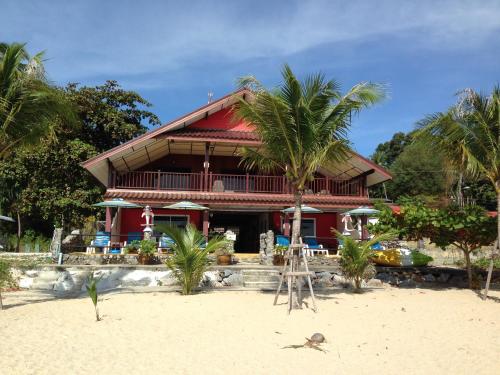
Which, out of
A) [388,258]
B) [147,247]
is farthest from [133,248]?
[388,258]

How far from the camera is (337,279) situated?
1367cm

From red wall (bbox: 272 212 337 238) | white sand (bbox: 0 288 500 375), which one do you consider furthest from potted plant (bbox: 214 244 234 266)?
red wall (bbox: 272 212 337 238)

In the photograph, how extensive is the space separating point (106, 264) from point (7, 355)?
8438mm

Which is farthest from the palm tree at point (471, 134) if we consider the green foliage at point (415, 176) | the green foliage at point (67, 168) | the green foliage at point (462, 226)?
the green foliage at point (415, 176)

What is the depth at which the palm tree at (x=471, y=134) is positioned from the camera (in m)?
10.6

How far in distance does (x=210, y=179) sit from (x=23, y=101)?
9.25 metres

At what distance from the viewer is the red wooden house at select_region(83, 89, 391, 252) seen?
17.5 m

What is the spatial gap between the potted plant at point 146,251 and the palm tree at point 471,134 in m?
8.42

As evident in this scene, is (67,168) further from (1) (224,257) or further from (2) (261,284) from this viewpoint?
(2) (261,284)

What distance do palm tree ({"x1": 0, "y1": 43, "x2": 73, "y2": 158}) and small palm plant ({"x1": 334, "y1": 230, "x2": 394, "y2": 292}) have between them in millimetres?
7848

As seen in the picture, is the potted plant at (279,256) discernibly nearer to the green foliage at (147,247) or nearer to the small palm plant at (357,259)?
the small palm plant at (357,259)

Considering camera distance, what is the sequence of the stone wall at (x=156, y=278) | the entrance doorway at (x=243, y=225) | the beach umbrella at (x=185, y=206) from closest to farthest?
1. the stone wall at (x=156, y=278)
2. the beach umbrella at (x=185, y=206)
3. the entrance doorway at (x=243, y=225)

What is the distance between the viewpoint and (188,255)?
1098cm

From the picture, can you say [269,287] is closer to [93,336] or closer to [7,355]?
[93,336]
